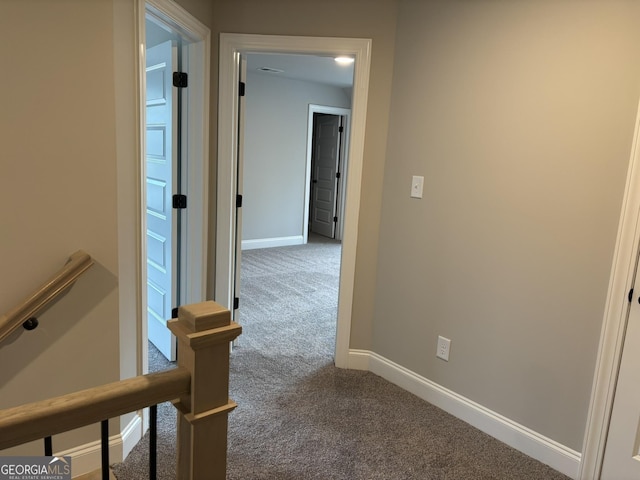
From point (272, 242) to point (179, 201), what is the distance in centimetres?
388

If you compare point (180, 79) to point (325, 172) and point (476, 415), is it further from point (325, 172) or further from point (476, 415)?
point (325, 172)

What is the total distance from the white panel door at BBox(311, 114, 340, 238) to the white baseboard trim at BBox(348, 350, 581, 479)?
482 centimetres

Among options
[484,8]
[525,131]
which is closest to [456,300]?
[525,131]

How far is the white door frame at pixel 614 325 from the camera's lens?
1795mm

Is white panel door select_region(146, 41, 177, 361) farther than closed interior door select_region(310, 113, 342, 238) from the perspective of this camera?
No

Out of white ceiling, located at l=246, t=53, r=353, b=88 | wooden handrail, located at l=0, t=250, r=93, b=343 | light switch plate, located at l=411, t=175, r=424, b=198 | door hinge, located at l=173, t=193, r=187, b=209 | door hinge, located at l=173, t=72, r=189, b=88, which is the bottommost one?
wooden handrail, located at l=0, t=250, r=93, b=343

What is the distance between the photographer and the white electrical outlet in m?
2.51

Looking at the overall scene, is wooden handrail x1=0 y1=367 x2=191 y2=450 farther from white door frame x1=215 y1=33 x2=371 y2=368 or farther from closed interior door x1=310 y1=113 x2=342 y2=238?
closed interior door x1=310 y1=113 x2=342 y2=238

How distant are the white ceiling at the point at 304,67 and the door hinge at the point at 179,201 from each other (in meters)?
2.29

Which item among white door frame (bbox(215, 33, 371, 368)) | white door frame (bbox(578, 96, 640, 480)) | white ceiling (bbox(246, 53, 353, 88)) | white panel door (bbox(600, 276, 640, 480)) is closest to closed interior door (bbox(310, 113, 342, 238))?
white ceiling (bbox(246, 53, 353, 88))

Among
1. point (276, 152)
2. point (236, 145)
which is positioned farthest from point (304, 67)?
point (236, 145)

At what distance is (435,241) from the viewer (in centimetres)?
252

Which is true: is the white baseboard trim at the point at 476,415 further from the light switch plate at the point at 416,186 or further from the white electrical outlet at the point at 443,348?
the light switch plate at the point at 416,186

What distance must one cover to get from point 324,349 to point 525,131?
1951mm
